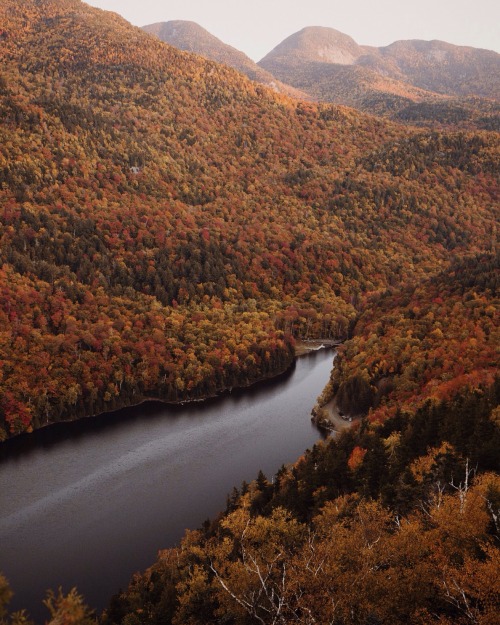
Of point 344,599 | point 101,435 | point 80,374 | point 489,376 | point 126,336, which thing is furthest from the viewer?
point 126,336

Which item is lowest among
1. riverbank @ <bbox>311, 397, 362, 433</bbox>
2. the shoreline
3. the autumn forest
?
riverbank @ <bbox>311, 397, 362, 433</bbox>

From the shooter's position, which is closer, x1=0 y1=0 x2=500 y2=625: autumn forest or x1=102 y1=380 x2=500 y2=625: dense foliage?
x1=102 y1=380 x2=500 y2=625: dense foliage

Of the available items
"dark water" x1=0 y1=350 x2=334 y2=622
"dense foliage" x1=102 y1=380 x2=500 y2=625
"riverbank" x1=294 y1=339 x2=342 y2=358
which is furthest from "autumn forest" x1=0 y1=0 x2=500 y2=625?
"dark water" x1=0 y1=350 x2=334 y2=622

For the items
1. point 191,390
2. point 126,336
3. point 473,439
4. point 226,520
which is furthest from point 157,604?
point 126,336

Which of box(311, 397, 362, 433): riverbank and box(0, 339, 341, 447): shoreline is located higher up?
box(0, 339, 341, 447): shoreline

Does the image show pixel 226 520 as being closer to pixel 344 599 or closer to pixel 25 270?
pixel 344 599

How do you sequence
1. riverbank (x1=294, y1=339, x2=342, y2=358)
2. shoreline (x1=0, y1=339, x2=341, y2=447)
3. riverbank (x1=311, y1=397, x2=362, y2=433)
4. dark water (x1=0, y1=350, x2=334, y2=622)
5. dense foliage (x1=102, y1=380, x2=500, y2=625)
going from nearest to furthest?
dense foliage (x1=102, y1=380, x2=500, y2=625) < dark water (x1=0, y1=350, x2=334, y2=622) < riverbank (x1=311, y1=397, x2=362, y2=433) < shoreline (x1=0, y1=339, x2=341, y2=447) < riverbank (x1=294, y1=339, x2=342, y2=358)

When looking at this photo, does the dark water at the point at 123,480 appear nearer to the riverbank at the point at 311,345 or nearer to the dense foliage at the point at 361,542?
the dense foliage at the point at 361,542

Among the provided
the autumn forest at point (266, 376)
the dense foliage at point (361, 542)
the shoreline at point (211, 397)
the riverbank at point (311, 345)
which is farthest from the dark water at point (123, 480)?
the riverbank at point (311, 345)

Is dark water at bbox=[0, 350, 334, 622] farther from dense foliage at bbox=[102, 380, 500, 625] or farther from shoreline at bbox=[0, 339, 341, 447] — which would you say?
dense foliage at bbox=[102, 380, 500, 625]
